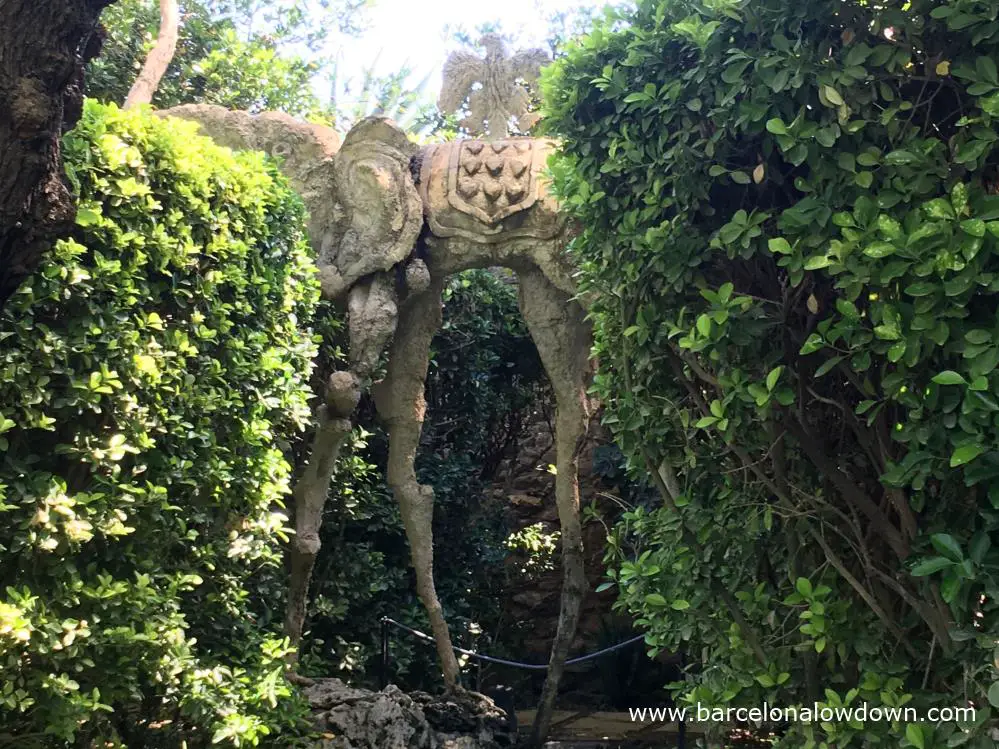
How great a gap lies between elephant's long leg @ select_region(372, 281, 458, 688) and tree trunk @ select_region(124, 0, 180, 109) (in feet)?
7.39

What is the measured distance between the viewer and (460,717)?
5.22 m

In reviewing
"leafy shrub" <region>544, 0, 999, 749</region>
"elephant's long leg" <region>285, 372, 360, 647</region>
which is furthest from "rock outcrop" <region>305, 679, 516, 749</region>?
"leafy shrub" <region>544, 0, 999, 749</region>

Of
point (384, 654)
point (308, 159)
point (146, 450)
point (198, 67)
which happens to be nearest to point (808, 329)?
point (146, 450)

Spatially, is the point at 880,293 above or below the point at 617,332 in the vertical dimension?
below

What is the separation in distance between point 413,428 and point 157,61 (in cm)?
314

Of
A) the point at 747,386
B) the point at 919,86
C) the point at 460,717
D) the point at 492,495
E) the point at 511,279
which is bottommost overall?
the point at 460,717

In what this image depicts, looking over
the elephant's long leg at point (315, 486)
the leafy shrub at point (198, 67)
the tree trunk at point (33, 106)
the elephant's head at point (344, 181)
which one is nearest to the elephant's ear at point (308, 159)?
the elephant's head at point (344, 181)

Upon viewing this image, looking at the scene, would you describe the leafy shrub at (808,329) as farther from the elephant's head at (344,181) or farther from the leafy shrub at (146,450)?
the elephant's head at (344,181)

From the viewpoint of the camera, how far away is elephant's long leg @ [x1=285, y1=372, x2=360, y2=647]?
16.3 ft

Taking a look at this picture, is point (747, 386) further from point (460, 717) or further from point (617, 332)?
point (460, 717)

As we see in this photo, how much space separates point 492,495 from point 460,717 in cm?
350

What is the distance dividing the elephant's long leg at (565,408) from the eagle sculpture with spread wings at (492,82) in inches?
43.9

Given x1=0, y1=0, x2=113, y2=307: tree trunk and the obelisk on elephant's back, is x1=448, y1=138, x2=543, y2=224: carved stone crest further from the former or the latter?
x1=0, y1=0, x2=113, y2=307: tree trunk

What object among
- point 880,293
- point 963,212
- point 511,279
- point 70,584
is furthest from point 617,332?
point 511,279
